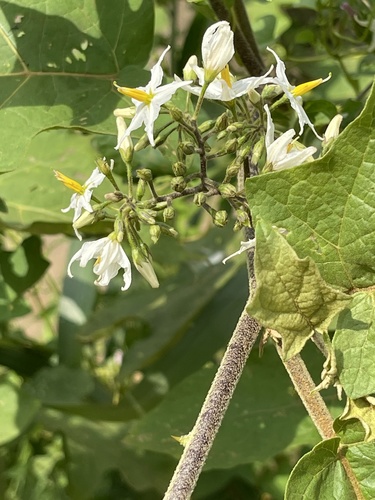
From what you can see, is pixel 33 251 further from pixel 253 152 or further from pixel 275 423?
pixel 253 152

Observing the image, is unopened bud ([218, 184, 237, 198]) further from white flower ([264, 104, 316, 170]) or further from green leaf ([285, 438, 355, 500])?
green leaf ([285, 438, 355, 500])

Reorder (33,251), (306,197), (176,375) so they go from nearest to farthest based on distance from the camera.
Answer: (306,197), (33,251), (176,375)

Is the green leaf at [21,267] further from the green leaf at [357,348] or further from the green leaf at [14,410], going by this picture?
the green leaf at [357,348]

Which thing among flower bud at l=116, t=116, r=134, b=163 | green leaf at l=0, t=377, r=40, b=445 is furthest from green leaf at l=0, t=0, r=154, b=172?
green leaf at l=0, t=377, r=40, b=445

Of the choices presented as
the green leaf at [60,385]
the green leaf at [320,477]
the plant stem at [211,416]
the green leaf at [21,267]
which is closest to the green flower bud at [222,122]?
the plant stem at [211,416]

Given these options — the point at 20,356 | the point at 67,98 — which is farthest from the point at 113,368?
the point at 67,98

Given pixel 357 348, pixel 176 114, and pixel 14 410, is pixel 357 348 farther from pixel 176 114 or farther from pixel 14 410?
pixel 14 410
